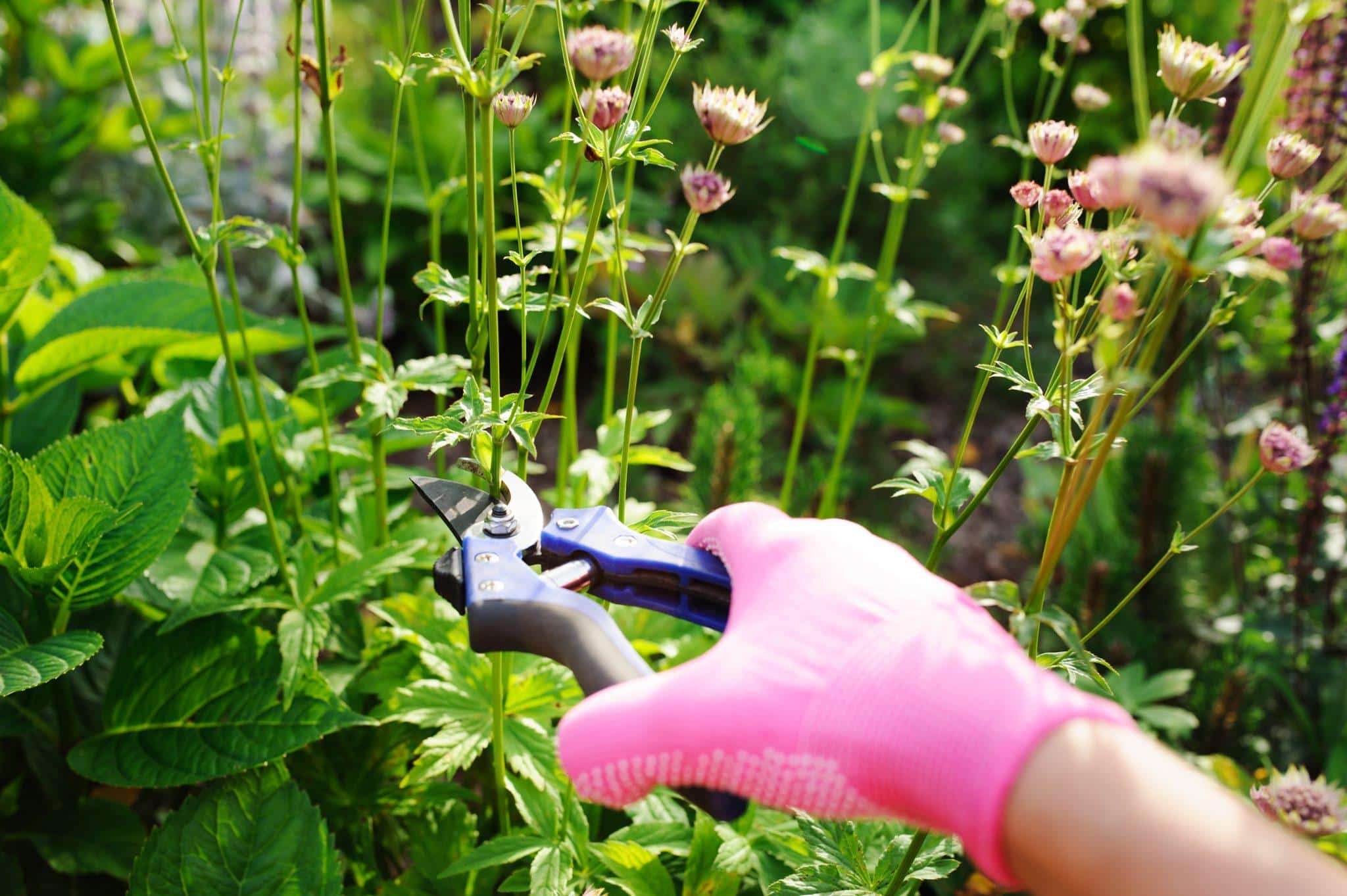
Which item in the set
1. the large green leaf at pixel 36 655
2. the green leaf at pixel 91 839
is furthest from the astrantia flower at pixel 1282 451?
the green leaf at pixel 91 839

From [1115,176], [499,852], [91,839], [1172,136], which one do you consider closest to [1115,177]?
[1115,176]

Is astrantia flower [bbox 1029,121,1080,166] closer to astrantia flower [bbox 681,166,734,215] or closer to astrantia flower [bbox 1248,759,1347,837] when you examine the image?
astrantia flower [bbox 681,166,734,215]

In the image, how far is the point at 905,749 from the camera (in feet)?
2.13

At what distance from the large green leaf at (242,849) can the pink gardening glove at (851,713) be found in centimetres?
68

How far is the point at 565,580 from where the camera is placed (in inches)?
35.6

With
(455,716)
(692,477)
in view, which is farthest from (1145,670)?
(455,716)

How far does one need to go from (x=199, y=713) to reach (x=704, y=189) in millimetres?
1032

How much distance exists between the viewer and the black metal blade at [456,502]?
102 centimetres

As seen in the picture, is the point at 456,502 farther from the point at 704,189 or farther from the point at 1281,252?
the point at 1281,252

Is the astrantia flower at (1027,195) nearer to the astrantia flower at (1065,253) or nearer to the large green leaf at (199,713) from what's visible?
the astrantia flower at (1065,253)

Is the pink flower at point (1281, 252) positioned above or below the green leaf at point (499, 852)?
above

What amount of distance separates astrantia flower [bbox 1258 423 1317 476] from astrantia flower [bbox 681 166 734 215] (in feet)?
2.12

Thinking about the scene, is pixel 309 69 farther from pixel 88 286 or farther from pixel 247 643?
pixel 88 286

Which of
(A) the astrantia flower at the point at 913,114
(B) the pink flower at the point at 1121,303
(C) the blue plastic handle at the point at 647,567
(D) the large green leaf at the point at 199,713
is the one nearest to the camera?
(B) the pink flower at the point at 1121,303
